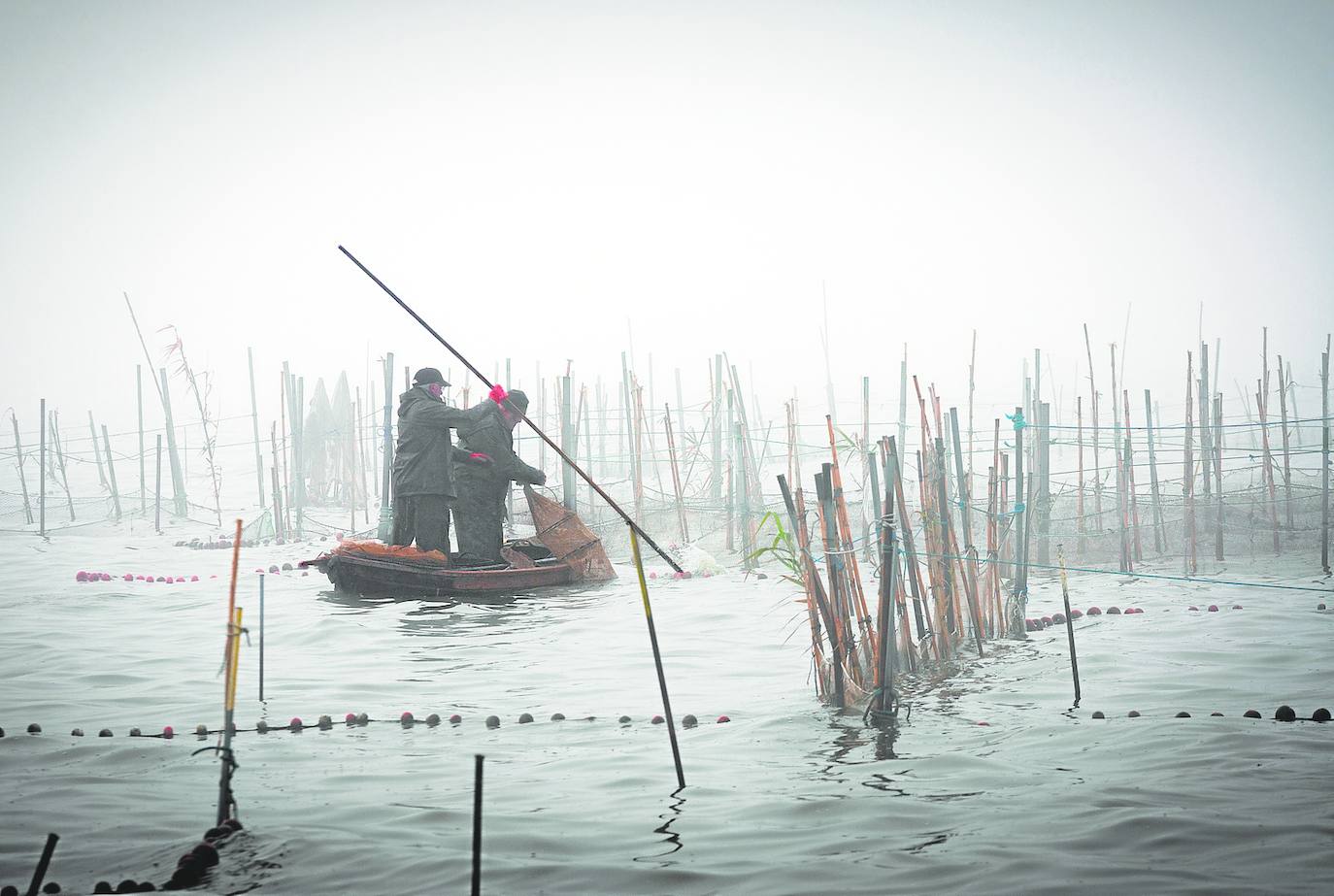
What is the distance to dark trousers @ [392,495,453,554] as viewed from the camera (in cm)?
980

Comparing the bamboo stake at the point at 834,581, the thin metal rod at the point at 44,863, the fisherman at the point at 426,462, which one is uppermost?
the fisherman at the point at 426,462

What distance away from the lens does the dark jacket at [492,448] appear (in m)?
10.1

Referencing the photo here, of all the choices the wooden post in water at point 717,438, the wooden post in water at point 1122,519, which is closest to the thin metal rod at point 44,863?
the wooden post in water at point 1122,519

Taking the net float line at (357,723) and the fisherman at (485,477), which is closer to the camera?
the net float line at (357,723)

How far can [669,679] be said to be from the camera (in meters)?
5.91

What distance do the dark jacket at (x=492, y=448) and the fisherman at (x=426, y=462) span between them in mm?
132

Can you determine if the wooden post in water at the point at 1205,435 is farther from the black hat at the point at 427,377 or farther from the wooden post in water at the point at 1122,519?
the black hat at the point at 427,377

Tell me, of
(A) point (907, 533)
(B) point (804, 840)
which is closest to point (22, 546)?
(A) point (907, 533)

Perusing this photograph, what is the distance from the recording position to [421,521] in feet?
32.1

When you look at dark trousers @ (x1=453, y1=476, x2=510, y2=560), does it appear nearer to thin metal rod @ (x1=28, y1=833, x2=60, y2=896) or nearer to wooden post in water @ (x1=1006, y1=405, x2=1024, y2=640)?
wooden post in water @ (x1=1006, y1=405, x2=1024, y2=640)

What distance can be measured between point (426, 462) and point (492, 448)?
0.74 m

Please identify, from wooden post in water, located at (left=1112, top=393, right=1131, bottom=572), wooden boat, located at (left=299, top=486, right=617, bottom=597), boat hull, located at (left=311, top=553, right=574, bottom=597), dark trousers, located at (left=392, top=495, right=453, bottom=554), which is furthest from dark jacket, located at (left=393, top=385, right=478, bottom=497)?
wooden post in water, located at (left=1112, top=393, right=1131, bottom=572)

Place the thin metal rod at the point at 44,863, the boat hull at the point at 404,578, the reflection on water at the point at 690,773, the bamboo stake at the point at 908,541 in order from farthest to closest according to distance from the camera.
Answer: the boat hull at the point at 404,578 → the bamboo stake at the point at 908,541 → the reflection on water at the point at 690,773 → the thin metal rod at the point at 44,863

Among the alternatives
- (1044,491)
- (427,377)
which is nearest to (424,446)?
(427,377)
